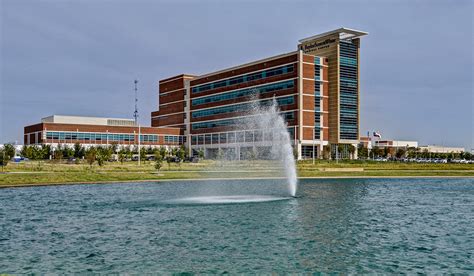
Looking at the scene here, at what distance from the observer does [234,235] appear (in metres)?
21.6

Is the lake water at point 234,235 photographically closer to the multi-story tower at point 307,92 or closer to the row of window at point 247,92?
the multi-story tower at point 307,92

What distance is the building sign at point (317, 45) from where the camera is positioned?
120700 millimetres

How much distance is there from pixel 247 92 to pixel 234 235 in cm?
10892

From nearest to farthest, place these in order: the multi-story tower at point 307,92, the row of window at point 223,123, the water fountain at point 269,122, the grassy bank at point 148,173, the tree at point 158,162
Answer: the grassy bank at point 148,173, the tree at point 158,162, the water fountain at point 269,122, the multi-story tower at point 307,92, the row of window at point 223,123

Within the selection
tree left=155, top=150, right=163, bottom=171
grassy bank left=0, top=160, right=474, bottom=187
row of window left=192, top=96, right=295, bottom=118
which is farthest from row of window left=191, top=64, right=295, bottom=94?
tree left=155, top=150, right=163, bottom=171

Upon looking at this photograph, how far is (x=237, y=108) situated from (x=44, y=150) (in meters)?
50.0

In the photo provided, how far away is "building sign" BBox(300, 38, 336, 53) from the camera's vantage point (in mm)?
120700

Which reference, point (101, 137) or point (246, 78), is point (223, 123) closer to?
point (246, 78)

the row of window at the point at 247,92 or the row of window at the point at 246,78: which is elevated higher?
the row of window at the point at 246,78

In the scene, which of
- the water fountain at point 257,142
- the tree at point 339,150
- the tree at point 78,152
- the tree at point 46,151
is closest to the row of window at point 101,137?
the tree at point 46,151

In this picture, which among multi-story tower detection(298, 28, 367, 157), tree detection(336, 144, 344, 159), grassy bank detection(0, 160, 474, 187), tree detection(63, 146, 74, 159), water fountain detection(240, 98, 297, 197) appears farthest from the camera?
tree detection(336, 144, 344, 159)

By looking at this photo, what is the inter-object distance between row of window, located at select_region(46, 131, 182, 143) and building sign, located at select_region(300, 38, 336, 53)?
170 feet

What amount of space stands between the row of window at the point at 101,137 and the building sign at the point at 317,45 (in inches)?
2039

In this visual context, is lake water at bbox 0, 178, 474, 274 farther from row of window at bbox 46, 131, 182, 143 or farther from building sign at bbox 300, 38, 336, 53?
row of window at bbox 46, 131, 182, 143
